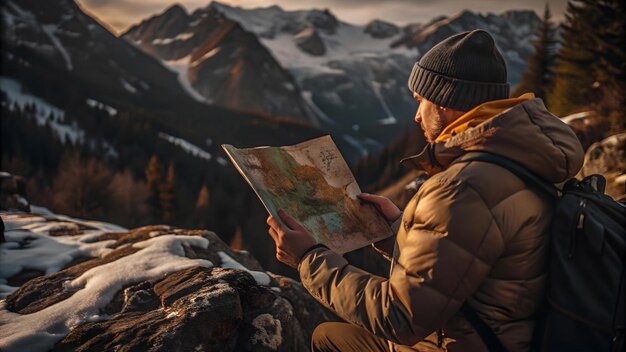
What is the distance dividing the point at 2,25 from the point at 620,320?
218 m

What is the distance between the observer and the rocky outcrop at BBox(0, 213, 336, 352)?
3348mm

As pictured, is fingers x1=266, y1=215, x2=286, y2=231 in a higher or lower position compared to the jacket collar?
lower

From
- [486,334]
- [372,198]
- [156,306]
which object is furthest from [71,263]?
[486,334]

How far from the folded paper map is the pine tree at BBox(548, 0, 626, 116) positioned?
2882 centimetres

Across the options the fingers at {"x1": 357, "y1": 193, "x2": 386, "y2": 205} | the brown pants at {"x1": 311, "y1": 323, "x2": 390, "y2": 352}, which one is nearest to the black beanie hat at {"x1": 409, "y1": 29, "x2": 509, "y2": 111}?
the fingers at {"x1": 357, "y1": 193, "x2": 386, "y2": 205}

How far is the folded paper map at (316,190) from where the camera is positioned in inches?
115

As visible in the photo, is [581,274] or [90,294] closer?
[581,274]

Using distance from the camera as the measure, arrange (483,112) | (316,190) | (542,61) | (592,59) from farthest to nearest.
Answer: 1. (542,61)
2. (592,59)
3. (316,190)
4. (483,112)

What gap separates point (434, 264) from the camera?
2.03 m

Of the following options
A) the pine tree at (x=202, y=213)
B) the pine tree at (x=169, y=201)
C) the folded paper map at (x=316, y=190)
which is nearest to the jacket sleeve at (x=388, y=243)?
the folded paper map at (x=316, y=190)

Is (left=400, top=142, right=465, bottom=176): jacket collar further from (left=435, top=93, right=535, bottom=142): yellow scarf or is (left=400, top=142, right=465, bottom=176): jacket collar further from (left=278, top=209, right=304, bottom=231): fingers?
(left=278, top=209, right=304, bottom=231): fingers

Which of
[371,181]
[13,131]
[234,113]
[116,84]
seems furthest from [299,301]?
[116,84]

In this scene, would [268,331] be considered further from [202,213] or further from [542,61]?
[202,213]

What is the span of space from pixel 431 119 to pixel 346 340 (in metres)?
1.62
